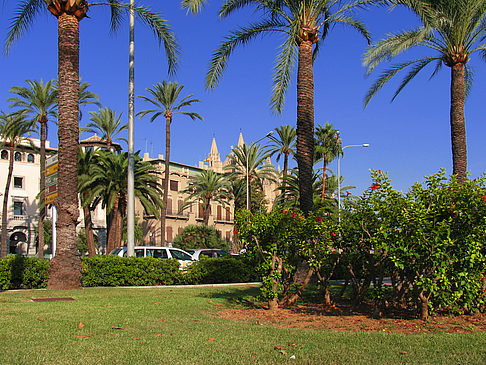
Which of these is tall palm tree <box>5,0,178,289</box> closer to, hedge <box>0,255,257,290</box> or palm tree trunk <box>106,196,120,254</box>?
hedge <box>0,255,257,290</box>

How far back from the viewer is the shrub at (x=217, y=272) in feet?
62.0

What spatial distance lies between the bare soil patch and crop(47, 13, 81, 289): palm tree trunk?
6643 mm

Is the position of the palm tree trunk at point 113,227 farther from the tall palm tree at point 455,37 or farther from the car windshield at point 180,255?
the tall palm tree at point 455,37

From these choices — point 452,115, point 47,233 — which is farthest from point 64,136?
point 47,233

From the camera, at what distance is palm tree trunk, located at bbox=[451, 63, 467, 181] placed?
1529 cm

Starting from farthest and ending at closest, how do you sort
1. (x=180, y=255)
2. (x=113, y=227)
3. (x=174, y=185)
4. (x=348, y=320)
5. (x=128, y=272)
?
1. (x=174, y=185)
2. (x=113, y=227)
3. (x=180, y=255)
4. (x=128, y=272)
5. (x=348, y=320)

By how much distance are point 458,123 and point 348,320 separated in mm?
9560

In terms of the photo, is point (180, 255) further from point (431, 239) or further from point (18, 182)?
point (18, 182)

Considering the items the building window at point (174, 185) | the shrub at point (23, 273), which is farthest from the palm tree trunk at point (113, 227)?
the building window at point (174, 185)

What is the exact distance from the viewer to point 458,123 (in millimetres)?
15461

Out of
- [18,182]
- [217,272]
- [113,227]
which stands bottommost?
[217,272]

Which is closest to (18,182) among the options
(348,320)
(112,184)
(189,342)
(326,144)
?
(112,184)

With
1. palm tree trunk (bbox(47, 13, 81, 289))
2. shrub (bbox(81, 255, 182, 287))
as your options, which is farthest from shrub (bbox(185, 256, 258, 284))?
palm tree trunk (bbox(47, 13, 81, 289))

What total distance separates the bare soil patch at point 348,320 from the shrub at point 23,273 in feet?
26.0
